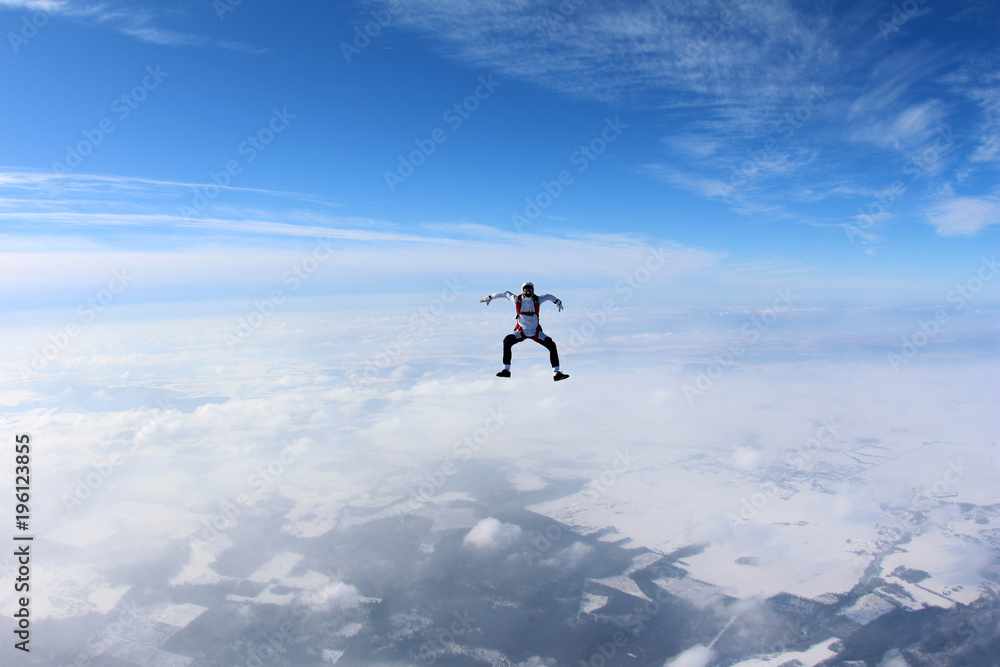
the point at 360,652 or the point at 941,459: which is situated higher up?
the point at 941,459

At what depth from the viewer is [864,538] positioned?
121625 mm

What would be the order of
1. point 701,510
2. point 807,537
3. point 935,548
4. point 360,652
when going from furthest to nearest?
point 701,510 < point 807,537 < point 935,548 < point 360,652

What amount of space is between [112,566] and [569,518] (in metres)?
136

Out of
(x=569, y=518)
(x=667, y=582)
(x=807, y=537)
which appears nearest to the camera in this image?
(x=667, y=582)

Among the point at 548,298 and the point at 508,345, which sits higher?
the point at 548,298

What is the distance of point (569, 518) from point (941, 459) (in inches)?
7504

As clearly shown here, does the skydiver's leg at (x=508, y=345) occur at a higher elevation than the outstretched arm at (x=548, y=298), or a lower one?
lower

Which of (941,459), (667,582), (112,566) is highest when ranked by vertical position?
(941,459)

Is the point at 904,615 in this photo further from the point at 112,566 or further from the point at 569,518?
the point at 112,566

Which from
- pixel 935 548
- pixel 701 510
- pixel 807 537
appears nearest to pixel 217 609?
pixel 701 510

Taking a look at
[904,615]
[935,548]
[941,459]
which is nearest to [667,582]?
[904,615]

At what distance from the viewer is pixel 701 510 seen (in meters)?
145

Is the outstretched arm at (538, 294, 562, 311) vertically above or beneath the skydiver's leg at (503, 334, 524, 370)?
above

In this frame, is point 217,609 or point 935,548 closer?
point 217,609
